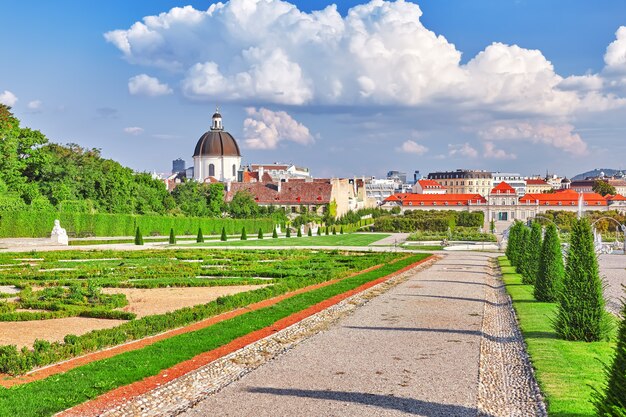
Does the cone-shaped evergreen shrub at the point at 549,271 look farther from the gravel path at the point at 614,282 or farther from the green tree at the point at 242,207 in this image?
the green tree at the point at 242,207

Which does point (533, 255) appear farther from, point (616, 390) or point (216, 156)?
point (216, 156)

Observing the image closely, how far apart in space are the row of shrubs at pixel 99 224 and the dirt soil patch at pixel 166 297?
26.4 m

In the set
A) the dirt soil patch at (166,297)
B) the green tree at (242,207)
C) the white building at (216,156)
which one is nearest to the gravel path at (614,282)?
the dirt soil patch at (166,297)

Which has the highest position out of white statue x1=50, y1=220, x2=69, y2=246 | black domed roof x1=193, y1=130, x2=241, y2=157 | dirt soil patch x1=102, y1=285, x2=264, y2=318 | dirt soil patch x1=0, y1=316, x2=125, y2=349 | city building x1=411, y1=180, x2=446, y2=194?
black domed roof x1=193, y1=130, x2=241, y2=157

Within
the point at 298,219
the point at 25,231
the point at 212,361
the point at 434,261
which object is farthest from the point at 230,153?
the point at 212,361

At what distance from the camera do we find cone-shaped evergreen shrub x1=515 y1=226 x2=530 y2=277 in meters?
25.4

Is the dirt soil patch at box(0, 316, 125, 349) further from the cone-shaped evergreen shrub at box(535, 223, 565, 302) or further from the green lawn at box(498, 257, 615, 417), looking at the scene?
the cone-shaped evergreen shrub at box(535, 223, 565, 302)

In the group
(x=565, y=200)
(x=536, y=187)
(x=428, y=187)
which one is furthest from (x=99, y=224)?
(x=536, y=187)

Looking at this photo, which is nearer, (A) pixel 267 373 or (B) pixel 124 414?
(B) pixel 124 414

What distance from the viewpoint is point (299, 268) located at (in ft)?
87.1

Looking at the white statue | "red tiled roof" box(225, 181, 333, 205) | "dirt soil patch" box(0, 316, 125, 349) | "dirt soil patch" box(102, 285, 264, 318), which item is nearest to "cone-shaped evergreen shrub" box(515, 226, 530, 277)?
"dirt soil patch" box(102, 285, 264, 318)

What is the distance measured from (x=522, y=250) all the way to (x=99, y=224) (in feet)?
109

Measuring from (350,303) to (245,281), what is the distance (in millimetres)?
5426

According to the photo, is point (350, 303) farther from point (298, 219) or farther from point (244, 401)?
point (298, 219)
